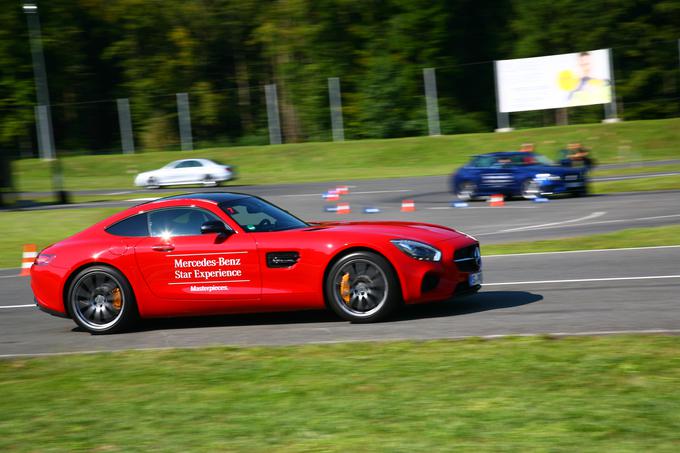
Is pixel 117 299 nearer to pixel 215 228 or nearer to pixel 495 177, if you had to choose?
pixel 215 228

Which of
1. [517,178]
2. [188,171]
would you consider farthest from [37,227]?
Answer: [188,171]

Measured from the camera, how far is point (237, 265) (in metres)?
9.55

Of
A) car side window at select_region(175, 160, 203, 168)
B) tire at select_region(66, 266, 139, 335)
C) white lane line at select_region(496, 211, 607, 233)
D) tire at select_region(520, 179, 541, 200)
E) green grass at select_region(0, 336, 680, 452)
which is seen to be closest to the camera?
green grass at select_region(0, 336, 680, 452)

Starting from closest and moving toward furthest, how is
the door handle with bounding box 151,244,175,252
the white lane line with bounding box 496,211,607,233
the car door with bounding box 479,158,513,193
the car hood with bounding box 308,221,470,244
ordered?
1. the car hood with bounding box 308,221,470,244
2. the door handle with bounding box 151,244,175,252
3. the white lane line with bounding box 496,211,607,233
4. the car door with bounding box 479,158,513,193

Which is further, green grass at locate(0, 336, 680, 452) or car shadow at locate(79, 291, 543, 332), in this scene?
car shadow at locate(79, 291, 543, 332)

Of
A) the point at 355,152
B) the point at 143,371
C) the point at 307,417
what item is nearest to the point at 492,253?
the point at 143,371

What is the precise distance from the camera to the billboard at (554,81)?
48.5m

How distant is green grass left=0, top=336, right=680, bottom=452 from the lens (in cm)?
536

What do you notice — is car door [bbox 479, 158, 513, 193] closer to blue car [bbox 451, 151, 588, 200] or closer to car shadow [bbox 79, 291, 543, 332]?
blue car [bbox 451, 151, 588, 200]

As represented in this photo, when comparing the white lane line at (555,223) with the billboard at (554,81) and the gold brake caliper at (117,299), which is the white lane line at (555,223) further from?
the billboard at (554,81)

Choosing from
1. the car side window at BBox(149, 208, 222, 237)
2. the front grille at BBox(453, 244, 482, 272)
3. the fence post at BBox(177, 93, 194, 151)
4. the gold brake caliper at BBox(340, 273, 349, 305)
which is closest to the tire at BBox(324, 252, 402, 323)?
the gold brake caliper at BBox(340, 273, 349, 305)

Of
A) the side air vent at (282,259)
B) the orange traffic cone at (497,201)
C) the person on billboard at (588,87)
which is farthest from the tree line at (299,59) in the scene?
the side air vent at (282,259)

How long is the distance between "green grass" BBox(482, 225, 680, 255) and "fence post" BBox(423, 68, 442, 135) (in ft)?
114

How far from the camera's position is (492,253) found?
50.7 ft
